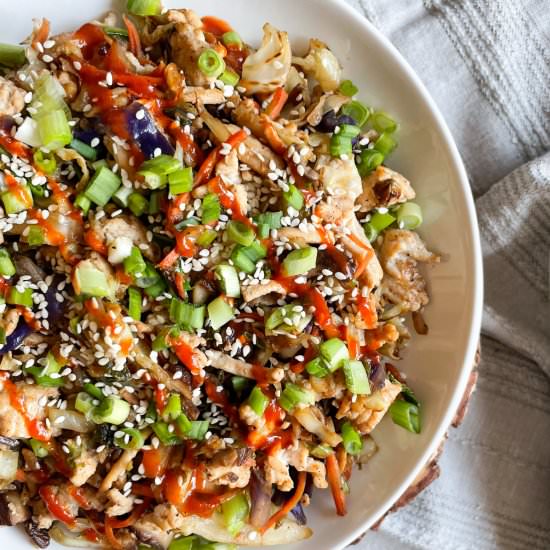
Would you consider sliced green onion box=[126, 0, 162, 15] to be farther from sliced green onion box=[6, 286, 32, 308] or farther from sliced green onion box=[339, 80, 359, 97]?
sliced green onion box=[6, 286, 32, 308]

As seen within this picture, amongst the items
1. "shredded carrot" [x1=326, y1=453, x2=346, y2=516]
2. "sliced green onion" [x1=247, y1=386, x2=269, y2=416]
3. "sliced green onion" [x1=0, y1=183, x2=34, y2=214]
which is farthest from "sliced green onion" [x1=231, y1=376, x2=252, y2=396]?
"sliced green onion" [x1=0, y1=183, x2=34, y2=214]

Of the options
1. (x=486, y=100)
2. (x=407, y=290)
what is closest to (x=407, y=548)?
(x=407, y=290)

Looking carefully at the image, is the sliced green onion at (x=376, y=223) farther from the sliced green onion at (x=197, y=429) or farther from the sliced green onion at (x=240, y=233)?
the sliced green onion at (x=197, y=429)

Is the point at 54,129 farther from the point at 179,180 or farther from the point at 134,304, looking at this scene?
the point at 134,304


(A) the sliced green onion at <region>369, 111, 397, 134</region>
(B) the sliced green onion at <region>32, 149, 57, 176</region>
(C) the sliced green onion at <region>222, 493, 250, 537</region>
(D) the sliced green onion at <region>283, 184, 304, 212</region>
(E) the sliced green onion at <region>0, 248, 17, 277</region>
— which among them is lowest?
(C) the sliced green onion at <region>222, 493, 250, 537</region>

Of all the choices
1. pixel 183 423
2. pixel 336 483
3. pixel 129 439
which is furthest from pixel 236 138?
pixel 336 483

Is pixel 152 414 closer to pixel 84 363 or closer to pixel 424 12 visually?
pixel 84 363

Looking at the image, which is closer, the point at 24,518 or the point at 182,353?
the point at 182,353
